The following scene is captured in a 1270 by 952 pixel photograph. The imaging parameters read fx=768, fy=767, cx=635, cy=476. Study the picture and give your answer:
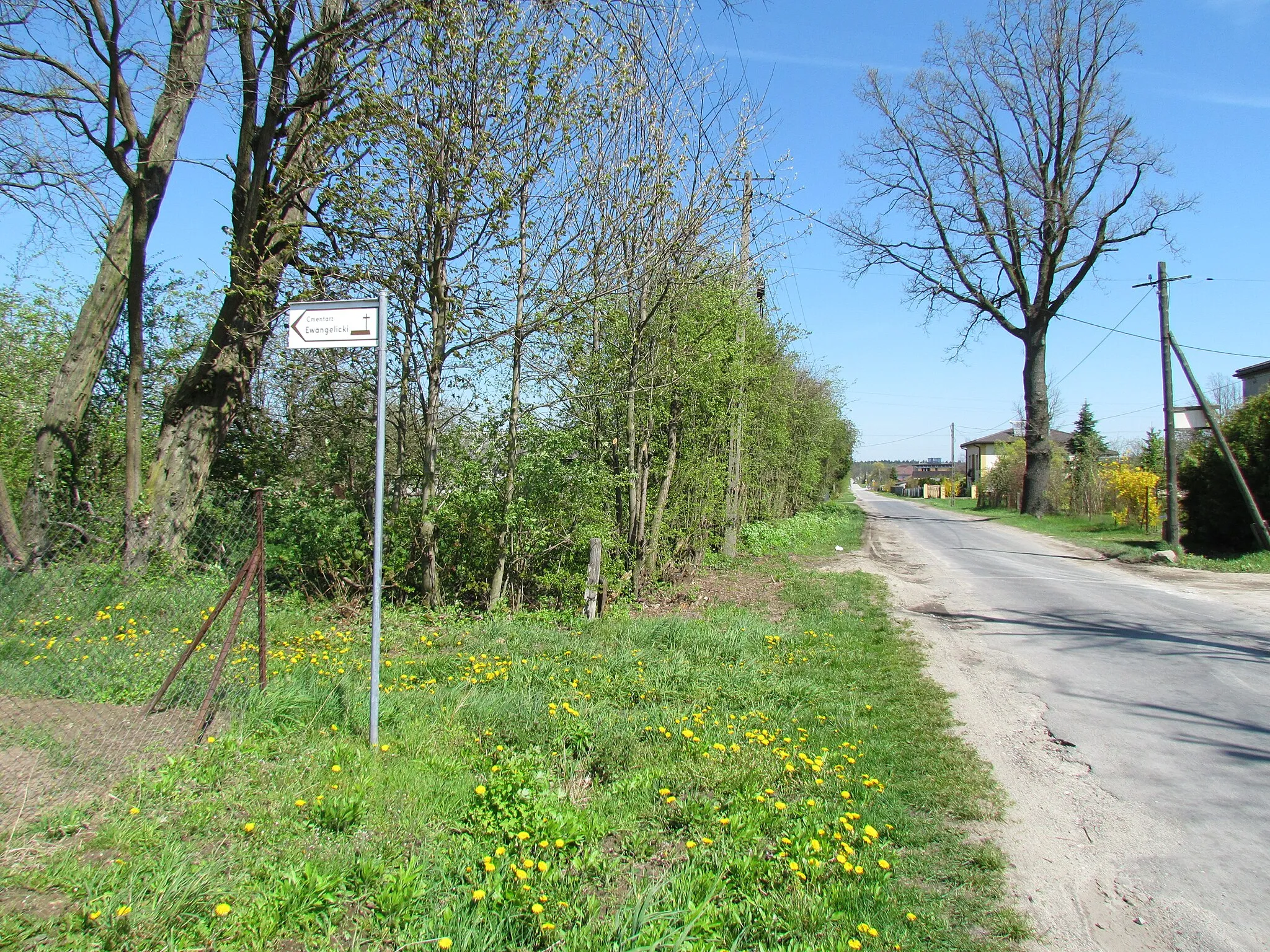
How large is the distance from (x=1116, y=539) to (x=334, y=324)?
23152 mm

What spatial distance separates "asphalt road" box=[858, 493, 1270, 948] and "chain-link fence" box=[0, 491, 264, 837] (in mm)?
5184

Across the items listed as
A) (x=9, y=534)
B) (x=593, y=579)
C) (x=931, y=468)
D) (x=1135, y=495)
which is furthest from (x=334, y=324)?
(x=931, y=468)

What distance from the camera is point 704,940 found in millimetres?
3012

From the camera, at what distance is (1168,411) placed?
18.4 meters

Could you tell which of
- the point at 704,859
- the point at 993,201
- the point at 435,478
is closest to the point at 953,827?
the point at 704,859

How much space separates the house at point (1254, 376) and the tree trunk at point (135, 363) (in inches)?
1752

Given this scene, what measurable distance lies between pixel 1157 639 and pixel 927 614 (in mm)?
2711

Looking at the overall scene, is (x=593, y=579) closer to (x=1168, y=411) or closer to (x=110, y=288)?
(x=110, y=288)

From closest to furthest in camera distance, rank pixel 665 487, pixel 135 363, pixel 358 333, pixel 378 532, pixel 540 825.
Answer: pixel 540 825 < pixel 378 532 < pixel 358 333 < pixel 135 363 < pixel 665 487

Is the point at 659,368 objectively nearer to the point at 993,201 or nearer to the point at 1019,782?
the point at 1019,782

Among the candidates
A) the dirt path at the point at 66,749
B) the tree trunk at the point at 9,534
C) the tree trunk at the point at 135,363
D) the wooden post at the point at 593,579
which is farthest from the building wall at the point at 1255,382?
the tree trunk at the point at 9,534

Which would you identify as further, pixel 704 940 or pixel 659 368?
pixel 659 368

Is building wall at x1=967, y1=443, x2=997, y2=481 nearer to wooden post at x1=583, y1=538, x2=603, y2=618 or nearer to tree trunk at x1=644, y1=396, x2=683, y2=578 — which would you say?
tree trunk at x1=644, y1=396, x2=683, y2=578

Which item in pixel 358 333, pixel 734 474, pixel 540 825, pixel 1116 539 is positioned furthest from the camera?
pixel 1116 539
